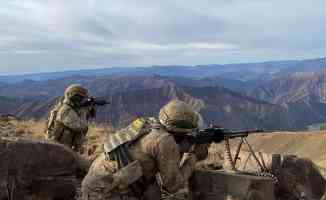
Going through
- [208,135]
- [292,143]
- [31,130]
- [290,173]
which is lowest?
[292,143]

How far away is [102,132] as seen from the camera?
21328 millimetres

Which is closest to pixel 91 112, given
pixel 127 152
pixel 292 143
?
pixel 127 152

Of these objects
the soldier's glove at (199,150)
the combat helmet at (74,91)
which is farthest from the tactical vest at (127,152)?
the combat helmet at (74,91)

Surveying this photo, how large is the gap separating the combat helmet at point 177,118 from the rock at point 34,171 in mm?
1834

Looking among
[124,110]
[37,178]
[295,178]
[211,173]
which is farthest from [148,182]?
[124,110]

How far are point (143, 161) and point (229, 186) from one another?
1486mm

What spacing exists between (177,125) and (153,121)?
29 centimetres

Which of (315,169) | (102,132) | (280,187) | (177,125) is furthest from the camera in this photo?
(102,132)

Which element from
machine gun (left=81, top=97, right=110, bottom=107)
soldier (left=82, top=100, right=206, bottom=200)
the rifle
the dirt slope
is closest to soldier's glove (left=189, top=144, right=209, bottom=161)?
the rifle

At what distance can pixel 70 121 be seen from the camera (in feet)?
34.4

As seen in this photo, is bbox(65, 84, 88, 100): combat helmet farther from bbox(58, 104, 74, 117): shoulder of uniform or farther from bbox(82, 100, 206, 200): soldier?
bbox(82, 100, 206, 200): soldier

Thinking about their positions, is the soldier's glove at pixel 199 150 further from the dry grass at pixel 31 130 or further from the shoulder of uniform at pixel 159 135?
the dry grass at pixel 31 130

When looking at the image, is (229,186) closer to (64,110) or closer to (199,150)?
(199,150)

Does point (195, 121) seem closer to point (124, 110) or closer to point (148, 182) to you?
point (148, 182)
